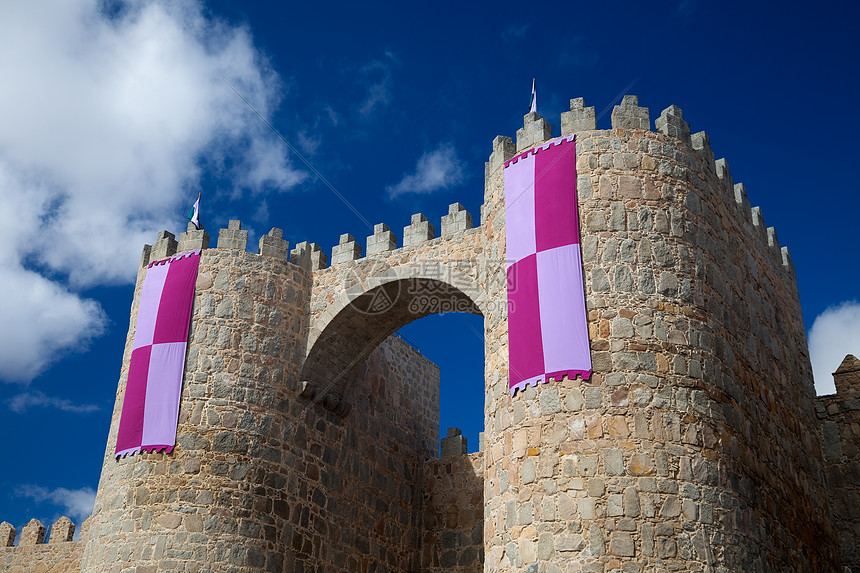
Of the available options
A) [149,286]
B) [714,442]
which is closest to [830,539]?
[714,442]

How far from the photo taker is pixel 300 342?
602 inches

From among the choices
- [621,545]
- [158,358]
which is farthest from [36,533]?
[621,545]

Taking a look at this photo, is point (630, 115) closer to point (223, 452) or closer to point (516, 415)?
point (516, 415)

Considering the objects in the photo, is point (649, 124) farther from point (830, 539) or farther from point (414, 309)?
point (830, 539)

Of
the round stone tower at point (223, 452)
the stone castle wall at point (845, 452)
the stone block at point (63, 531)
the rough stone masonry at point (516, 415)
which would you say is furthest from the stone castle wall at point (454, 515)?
the stone block at point (63, 531)

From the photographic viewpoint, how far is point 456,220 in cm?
1487

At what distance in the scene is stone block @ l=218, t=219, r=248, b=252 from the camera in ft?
50.5

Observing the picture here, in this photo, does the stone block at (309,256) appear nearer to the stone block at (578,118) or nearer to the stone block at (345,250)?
the stone block at (345,250)

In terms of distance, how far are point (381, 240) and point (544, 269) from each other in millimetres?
4568

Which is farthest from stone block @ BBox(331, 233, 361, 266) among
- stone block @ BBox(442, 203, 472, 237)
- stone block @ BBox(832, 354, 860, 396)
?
stone block @ BBox(832, 354, 860, 396)

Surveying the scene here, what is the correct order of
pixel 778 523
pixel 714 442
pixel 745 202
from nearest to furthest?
pixel 714 442 → pixel 778 523 → pixel 745 202

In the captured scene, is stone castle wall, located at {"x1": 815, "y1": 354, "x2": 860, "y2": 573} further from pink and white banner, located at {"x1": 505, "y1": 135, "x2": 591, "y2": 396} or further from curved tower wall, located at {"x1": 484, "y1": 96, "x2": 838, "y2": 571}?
pink and white banner, located at {"x1": 505, "y1": 135, "x2": 591, "y2": 396}

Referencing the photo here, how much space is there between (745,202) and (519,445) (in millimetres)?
6709

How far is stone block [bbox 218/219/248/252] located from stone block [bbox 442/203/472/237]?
3686 millimetres
